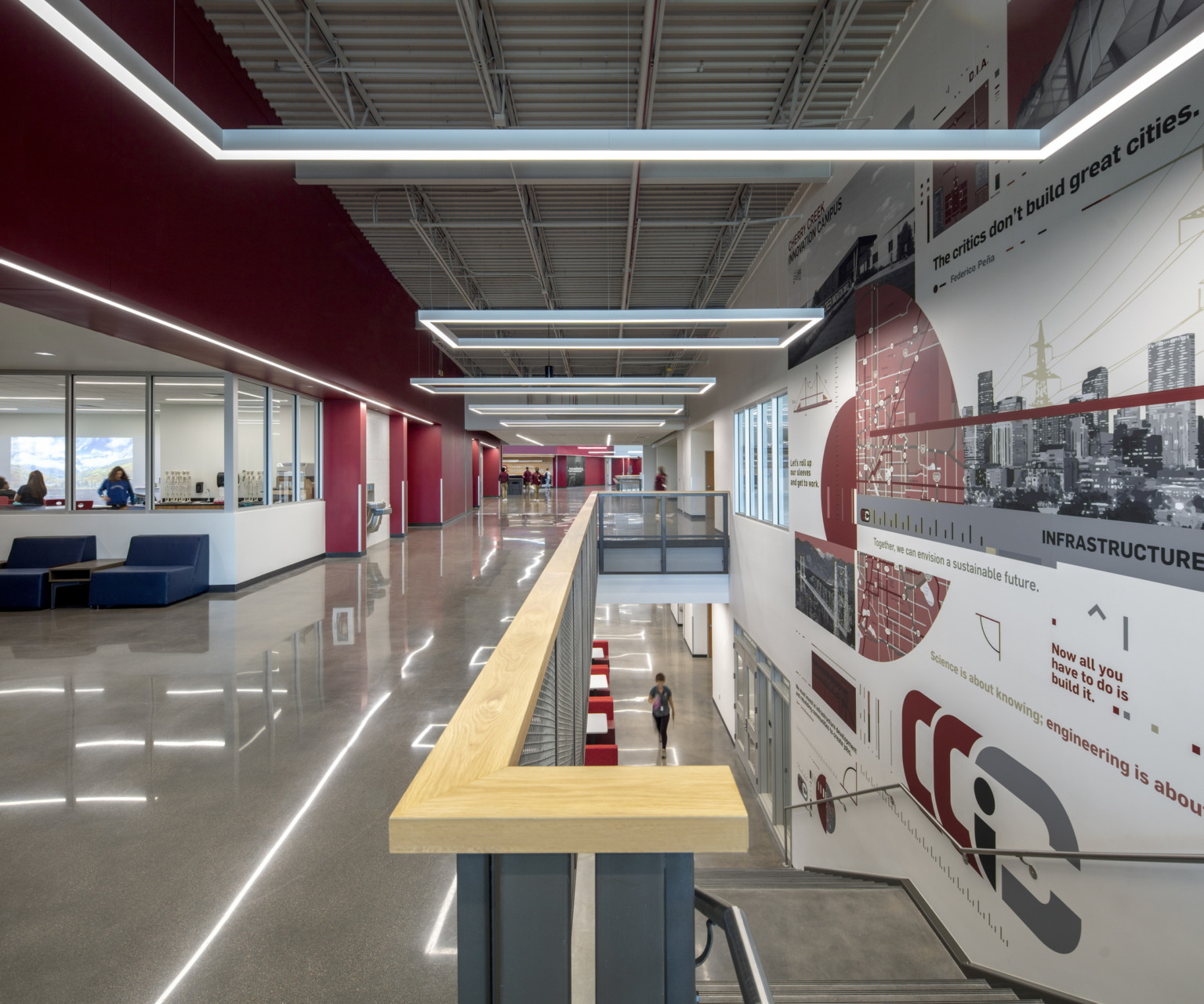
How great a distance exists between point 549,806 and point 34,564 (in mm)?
9993

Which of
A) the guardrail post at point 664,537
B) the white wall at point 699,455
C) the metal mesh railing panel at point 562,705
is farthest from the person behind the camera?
the white wall at point 699,455

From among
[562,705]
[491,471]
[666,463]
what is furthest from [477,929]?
[491,471]

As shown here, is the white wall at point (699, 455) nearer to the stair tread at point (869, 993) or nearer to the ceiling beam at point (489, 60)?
the ceiling beam at point (489, 60)

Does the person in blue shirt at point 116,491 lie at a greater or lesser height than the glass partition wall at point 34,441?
lesser

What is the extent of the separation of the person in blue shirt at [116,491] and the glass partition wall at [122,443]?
1 cm

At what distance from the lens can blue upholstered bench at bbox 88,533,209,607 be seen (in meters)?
7.45

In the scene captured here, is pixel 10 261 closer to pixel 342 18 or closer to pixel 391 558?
pixel 342 18

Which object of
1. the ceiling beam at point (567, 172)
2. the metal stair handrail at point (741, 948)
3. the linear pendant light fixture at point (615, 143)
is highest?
the ceiling beam at point (567, 172)

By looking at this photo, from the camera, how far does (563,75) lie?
18.8 ft

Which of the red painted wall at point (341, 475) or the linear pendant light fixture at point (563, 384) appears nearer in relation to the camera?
the linear pendant light fixture at point (563, 384)

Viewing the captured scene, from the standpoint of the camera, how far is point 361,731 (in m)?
3.94

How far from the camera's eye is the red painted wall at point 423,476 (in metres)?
17.3

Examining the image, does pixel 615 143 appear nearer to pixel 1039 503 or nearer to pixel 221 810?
pixel 1039 503

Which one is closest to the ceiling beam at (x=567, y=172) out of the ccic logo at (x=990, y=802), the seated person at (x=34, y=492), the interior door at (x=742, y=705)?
the ccic logo at (x=990, y=802)
